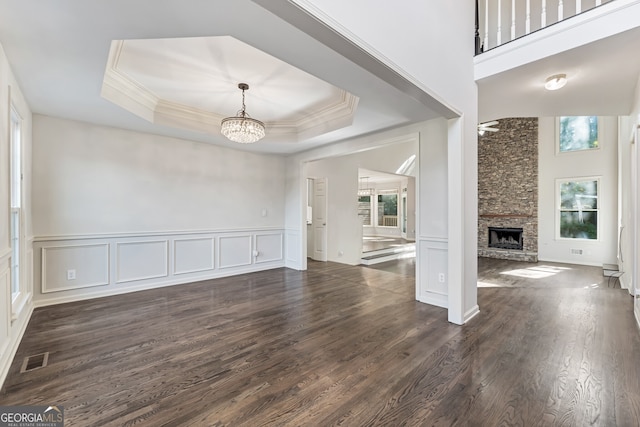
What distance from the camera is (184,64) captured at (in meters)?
2.93

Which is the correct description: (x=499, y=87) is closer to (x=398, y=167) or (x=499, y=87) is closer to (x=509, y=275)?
(x=509, y=275)

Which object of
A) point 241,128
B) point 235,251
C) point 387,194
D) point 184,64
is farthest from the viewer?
point 387,194

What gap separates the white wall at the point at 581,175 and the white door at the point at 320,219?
566 cm

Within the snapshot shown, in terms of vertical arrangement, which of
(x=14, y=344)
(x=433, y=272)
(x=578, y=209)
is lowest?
(x=14, y=344)

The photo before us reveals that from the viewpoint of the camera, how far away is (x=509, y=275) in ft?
18.1

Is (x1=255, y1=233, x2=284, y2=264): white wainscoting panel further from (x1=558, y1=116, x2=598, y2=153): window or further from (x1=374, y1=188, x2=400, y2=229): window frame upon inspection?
(x1=374, y1=188, x2=400, y2=229): window frame

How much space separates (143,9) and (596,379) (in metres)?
4.07

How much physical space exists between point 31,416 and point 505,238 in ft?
30.1

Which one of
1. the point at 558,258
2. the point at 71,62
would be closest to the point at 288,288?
the point at 71,62

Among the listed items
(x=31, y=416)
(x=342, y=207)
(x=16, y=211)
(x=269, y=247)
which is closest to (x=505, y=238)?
(x=342, y=207)

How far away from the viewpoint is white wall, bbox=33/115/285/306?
12.1 ft

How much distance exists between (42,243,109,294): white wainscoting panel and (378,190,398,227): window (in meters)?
11.6

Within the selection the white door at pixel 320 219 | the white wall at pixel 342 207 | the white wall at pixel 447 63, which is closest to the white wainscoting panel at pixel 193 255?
the white door at pixel 320 219

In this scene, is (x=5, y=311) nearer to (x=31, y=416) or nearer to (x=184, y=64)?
(x=31, y=416)
